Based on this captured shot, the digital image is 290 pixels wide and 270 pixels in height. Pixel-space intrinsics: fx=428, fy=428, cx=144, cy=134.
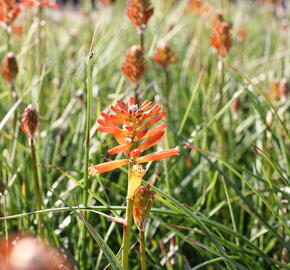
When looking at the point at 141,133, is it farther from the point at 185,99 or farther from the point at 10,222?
the point at 185,99

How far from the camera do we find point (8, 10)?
2.05 meters

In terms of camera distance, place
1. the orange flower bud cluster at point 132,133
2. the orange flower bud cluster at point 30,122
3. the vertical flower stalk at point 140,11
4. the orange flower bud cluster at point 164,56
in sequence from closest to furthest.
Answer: the orange flower bud cluster at point 132,133 → the orange flower bud cluster at point 30,122 → the vertical flower stalk at point 140,11 → the orange flower bud cluster at point 164,56

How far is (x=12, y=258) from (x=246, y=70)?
3616mm

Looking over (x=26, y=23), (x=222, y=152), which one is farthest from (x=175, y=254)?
(x=26, y=23)

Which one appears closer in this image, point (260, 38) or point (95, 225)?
point (95, 225)

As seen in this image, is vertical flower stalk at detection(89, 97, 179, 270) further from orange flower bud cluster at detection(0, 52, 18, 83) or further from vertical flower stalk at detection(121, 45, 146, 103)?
orange flower bud cluster at detection(0, 52, 18, 83)

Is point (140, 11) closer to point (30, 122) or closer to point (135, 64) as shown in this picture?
point (135, 64)

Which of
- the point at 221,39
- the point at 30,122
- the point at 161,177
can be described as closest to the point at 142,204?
the point at 30,122

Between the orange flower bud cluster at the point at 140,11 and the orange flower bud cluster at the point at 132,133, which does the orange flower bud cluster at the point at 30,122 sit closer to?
the orange flower bud cluster at the point at 132,133

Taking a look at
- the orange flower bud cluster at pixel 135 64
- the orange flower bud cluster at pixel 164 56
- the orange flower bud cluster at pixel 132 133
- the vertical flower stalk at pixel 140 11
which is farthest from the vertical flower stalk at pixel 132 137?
the orange flower bud cluster at pixel 164 56

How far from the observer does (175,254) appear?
175cm

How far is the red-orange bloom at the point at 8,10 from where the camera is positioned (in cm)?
203

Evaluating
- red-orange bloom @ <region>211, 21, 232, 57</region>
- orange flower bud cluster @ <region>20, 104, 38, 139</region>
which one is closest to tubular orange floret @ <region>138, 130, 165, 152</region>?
orange flower bud cluster @ <region>20, 104, 38, 139</region>

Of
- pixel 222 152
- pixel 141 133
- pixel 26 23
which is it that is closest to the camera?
pixel 141 133
